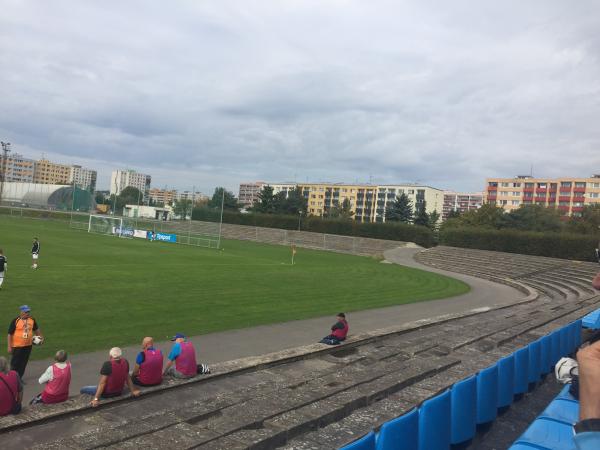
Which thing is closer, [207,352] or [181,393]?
[181,393]

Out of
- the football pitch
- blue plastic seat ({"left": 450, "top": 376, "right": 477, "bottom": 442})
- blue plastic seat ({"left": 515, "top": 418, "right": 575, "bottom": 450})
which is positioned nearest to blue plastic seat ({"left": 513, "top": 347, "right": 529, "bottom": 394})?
blue plastic seat ({"left": 450, "top": 376, "right": 477, "bottom": 442})

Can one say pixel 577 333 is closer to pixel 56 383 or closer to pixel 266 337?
pixel 266 337

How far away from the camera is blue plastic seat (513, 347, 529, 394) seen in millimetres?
7775

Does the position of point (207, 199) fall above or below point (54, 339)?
above

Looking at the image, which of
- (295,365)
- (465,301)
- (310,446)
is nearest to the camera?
(310,446)

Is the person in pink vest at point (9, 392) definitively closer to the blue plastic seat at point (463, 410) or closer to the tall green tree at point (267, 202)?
the blue plastic seat at point (463, 410)

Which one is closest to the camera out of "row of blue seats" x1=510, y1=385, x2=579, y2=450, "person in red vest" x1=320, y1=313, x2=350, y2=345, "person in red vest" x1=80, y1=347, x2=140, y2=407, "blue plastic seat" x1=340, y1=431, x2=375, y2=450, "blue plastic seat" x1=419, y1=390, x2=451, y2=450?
"blue plastic seat" x1=340, y1=431, x2=375, y2=450

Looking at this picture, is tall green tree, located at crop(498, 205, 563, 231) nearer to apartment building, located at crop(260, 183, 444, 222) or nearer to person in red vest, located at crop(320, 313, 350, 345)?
apartment building, located at crop(260, 183, 444, 222)

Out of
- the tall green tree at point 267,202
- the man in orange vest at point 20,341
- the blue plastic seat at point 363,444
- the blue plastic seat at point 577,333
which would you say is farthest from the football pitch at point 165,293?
the tall green tree at point 267,202

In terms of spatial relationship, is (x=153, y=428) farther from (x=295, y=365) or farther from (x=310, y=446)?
(x=295, y=365)

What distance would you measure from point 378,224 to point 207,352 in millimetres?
57038

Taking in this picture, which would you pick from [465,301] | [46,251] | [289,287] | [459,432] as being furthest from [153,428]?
[46,251]

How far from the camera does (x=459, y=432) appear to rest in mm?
5863

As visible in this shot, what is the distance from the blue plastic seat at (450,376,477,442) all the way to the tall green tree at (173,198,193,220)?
50248mm
